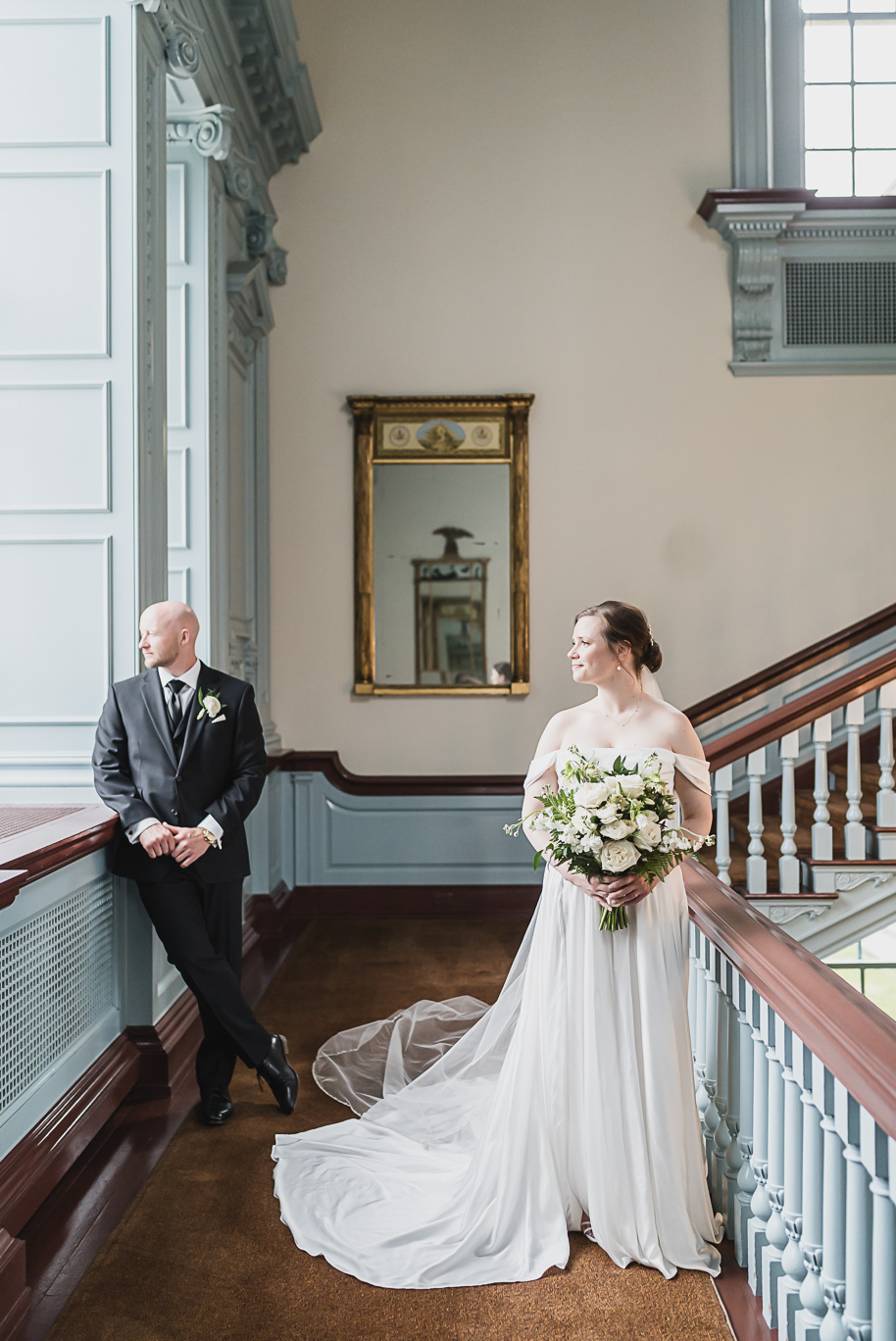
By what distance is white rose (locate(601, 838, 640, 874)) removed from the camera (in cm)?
226

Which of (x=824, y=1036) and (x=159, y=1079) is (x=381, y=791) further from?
(x=824, y=1036)

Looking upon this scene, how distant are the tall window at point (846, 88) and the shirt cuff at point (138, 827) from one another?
582cm

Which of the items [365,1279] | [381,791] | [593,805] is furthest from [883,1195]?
[381,791]

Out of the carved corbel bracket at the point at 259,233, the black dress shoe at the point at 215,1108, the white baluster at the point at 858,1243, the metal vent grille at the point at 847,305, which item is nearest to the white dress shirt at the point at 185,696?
the black dress shoe at the point at 215,1108

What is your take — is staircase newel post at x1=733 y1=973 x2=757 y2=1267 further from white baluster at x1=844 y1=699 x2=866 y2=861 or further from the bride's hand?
white baluster at x1=844 y1=699 x2=866 y2=861

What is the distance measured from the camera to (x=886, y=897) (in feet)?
14.6

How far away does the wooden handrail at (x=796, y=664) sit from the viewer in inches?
221

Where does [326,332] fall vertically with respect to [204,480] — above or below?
above

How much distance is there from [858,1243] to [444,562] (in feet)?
15.8

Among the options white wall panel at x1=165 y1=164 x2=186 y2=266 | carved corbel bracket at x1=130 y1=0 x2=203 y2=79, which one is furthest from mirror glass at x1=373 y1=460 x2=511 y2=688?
carved corbel bracket at x1=130 y1=0 x2=203 y2=79

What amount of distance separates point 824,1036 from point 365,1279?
1.36 m

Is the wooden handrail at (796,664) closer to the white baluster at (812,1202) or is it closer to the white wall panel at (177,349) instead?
the white wall panel at (177,349)

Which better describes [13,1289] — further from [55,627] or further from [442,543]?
[442,543]

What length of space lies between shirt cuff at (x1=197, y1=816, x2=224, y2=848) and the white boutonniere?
0.32m
